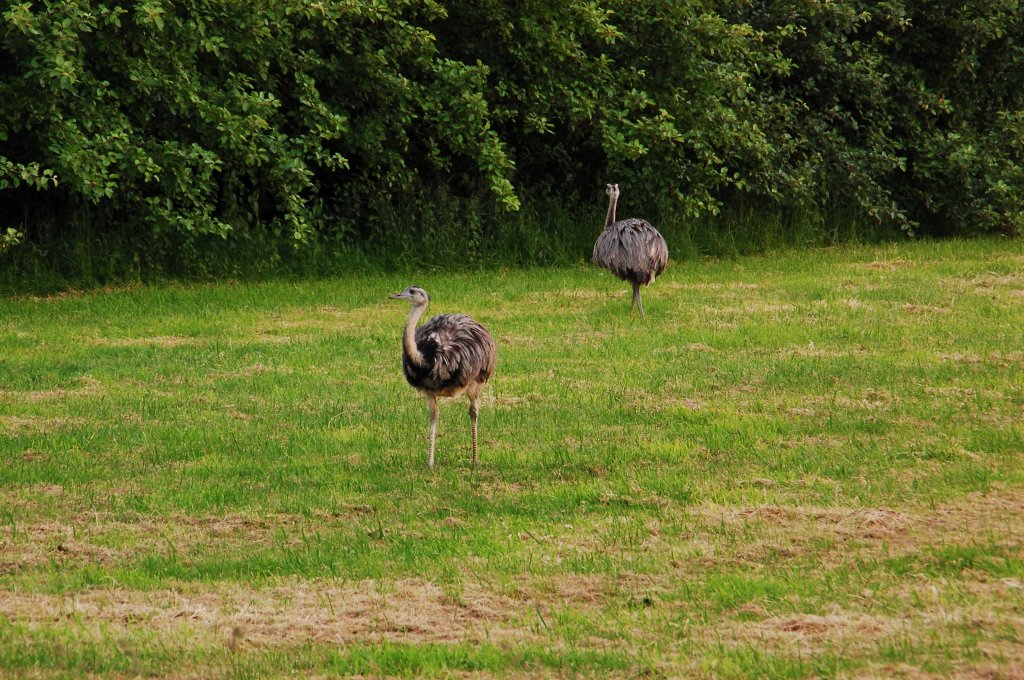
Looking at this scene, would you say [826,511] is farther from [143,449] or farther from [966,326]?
[966,326]

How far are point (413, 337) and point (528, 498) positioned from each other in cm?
150

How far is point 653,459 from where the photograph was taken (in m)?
9.85

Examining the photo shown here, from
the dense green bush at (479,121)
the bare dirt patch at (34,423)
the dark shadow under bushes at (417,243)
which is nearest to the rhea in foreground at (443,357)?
the bare dirt patch at (34,423)

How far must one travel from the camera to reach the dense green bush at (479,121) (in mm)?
17031

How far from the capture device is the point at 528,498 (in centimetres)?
896

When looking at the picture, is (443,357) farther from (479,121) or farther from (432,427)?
(479,121)

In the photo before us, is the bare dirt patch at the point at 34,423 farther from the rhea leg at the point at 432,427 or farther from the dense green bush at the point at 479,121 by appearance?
the dense green bush at the point at 479,121

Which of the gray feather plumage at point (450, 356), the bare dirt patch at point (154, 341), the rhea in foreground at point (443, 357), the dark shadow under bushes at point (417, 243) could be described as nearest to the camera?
the rhea in foreground at point (443, 357)

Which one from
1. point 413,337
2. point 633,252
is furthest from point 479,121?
point 413,337

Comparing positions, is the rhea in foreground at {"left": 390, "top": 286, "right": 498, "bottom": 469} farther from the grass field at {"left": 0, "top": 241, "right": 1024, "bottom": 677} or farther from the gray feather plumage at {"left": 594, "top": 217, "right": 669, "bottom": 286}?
the gray feather plumage at {"left": 594, "top": 217, "right": 669, "bottom": 286}

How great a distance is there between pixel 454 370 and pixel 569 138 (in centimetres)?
1265

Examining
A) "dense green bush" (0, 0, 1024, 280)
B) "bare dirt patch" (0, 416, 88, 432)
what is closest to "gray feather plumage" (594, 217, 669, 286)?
"dense green bush" (0, 0, 1024, 280)

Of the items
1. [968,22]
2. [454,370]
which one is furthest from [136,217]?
[968,22]

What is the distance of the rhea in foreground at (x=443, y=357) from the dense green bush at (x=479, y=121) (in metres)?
7.62
